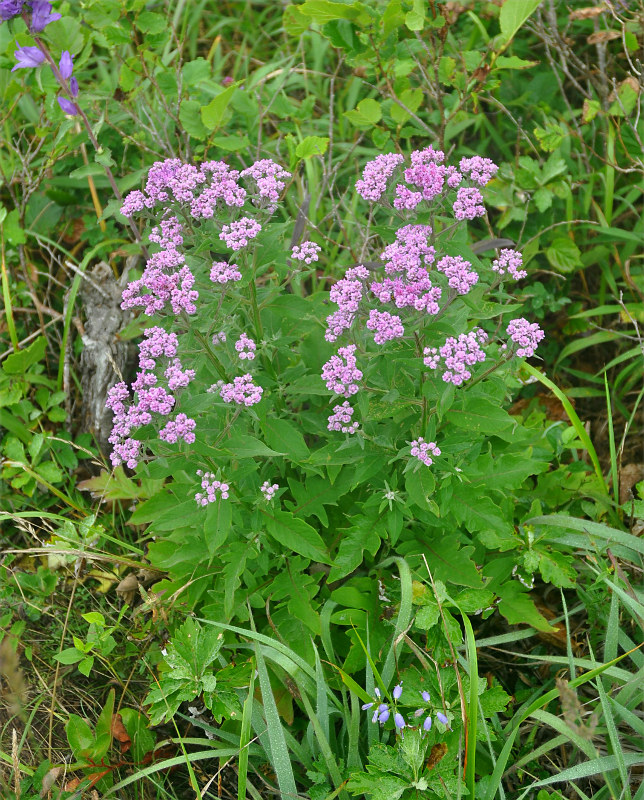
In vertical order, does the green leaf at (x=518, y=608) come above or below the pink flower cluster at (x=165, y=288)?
below

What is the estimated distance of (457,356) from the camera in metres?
2.00

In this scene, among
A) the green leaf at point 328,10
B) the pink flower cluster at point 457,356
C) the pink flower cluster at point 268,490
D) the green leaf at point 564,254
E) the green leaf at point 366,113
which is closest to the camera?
the pink flower cluster at point 457,356

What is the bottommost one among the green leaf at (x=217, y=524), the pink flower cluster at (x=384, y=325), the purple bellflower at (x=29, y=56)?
the green leaf at (x=217, y=524)

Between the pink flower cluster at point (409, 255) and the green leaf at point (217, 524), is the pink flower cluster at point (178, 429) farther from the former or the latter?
the pink flower cluster at point (409, 255)

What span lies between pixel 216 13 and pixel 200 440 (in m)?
4.22

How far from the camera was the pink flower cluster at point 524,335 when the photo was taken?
2096 millimetres

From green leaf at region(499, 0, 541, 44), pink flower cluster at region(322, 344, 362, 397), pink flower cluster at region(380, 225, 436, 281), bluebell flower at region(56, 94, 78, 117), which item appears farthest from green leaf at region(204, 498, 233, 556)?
green leaf at region(499, 0, 541, 44)

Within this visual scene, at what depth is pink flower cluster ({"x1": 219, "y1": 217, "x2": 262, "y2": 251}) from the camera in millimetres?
2098

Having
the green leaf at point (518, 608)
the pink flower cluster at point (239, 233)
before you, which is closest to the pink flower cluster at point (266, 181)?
the pink flower cluster at point (239, 233)

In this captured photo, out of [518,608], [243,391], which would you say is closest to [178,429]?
[243,391]

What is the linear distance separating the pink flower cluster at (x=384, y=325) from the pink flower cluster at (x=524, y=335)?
33cm

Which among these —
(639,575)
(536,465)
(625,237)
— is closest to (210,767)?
(536,465)

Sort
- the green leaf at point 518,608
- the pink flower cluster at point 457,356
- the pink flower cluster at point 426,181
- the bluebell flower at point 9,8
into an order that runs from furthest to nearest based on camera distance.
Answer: the bluebell flower at point 9,8, the green leaf at point 518,608, the pink flower cluster at point 426,181, the pink flower cluster at point 457,356

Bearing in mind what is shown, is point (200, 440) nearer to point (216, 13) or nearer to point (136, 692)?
point (136, 692)
